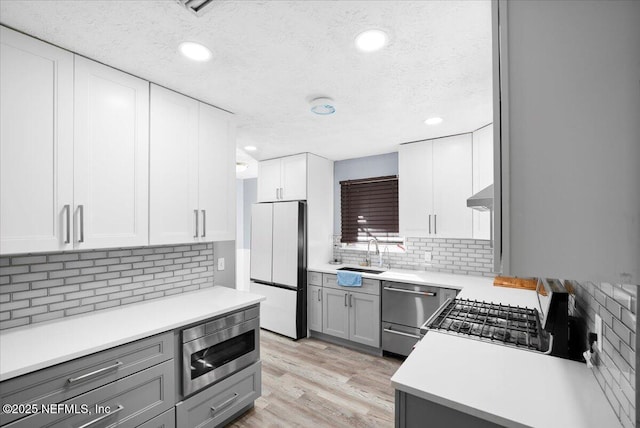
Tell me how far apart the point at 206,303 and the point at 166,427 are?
2.52 feet

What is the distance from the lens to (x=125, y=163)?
6.22 ft

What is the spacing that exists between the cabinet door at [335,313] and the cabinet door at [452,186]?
4.53 ft

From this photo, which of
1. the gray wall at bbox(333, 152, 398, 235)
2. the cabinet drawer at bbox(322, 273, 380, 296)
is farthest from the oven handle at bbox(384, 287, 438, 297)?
the gray wall at bbox(333, 152, 398, 235)

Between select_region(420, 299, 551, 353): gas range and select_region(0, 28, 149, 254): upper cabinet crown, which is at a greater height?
select_region(0, 28, 149, 254): upper cabinet crown

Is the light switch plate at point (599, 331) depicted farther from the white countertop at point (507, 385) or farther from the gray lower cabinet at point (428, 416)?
the gray lower cabinet at point (428, 416)

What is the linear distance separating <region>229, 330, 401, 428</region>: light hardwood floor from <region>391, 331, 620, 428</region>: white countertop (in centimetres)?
124

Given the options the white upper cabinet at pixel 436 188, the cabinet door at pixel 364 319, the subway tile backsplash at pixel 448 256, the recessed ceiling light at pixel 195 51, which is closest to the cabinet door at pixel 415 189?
the white upper cabinet at pixel 436 188

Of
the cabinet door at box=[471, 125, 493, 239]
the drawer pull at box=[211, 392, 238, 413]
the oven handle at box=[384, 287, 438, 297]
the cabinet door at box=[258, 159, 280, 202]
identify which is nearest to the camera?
the drawer pull at box=[211, 392, 238, 413]

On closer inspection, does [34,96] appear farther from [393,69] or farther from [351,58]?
[393,69]

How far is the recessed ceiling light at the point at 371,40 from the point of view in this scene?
1.47m

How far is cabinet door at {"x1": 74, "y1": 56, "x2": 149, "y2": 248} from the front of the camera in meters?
1.70

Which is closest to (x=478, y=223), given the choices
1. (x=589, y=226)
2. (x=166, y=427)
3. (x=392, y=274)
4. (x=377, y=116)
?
(x=392, y=274)

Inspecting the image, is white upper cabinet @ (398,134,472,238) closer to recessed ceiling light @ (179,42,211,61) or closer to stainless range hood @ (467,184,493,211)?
stainless range hood @ (467,184,493,211)

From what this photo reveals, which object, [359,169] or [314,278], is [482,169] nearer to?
[359,169]
